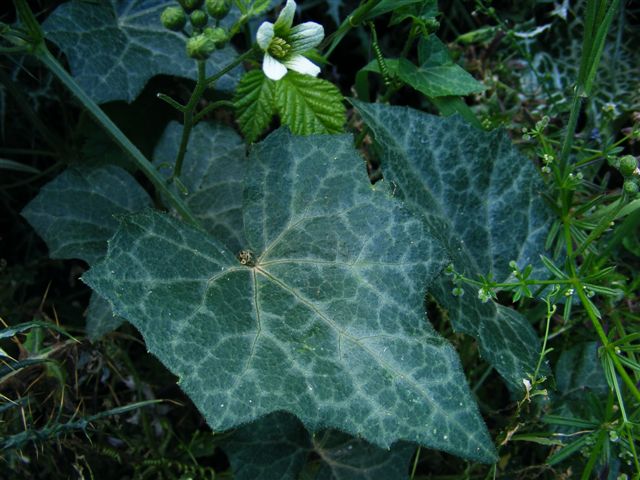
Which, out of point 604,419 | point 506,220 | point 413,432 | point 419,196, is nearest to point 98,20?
point 419,196

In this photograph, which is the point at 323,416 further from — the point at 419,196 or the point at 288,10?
the point at 288,10

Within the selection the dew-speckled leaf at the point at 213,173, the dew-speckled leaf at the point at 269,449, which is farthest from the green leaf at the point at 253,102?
the dew-speckled leaf at the point at 269,449

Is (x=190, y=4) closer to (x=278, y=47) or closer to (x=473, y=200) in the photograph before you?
(x=278, y=47)

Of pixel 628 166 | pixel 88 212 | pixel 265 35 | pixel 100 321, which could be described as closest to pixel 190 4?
pixel 265 35

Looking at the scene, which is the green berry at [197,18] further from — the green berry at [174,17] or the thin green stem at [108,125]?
the thin green stem at [108,125]

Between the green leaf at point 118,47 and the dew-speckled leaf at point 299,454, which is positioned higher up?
the green leaf at point 118,47

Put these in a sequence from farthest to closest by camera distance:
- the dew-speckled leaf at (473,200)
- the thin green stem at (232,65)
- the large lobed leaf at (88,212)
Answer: the large lobed leaf at (88,212) → the dew-speckled leaf at (473,200) → the thin green stem at (232,65)
